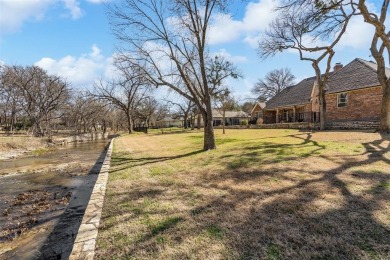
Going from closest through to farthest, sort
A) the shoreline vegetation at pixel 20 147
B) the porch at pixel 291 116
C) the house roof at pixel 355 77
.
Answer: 1. the shoreline vegetation at pixel 20 147
2. the house roof at pixel 355 77
3. the porch at pixel 291 116

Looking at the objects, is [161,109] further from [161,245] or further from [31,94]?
[161,245]

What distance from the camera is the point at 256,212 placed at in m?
4.59

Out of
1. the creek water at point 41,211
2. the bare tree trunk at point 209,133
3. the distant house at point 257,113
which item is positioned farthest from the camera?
the distant house at point 257,113

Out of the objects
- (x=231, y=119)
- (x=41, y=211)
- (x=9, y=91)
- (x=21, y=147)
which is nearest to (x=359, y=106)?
(x=41, y=211)

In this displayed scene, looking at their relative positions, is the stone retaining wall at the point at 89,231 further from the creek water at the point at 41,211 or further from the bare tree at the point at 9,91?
the bare tree at the point at 9,91

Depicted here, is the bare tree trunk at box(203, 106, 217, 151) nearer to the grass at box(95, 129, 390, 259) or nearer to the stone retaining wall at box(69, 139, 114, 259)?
the grass at box(95, 129, 390, 259)

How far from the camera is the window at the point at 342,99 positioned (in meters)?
25.1

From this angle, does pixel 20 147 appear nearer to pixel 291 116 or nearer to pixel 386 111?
pixel 386 111

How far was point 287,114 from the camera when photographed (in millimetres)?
35594

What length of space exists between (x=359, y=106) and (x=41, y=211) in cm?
2574

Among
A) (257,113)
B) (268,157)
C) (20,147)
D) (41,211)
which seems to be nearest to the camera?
(41,211)

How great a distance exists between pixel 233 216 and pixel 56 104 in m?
40.0

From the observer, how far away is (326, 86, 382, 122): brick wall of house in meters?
22.4

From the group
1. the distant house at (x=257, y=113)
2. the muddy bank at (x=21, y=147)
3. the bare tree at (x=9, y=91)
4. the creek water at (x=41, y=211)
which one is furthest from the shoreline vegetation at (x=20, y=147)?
the distant house at (x=257, y=113)
